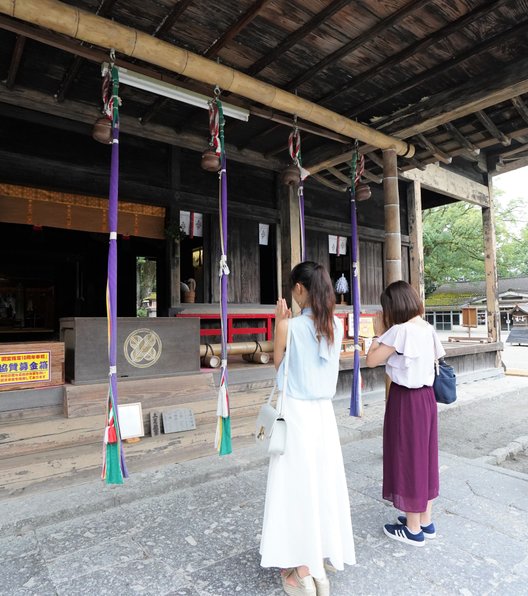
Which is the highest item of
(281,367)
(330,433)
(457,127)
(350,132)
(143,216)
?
(457,127)

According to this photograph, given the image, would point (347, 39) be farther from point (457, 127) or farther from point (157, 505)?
point (157, 505)

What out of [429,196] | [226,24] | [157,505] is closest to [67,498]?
[157,505]

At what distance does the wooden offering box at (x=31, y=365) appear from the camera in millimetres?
4043

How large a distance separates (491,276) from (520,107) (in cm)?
619

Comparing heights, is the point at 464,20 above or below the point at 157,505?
above

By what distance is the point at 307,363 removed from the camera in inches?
92.4

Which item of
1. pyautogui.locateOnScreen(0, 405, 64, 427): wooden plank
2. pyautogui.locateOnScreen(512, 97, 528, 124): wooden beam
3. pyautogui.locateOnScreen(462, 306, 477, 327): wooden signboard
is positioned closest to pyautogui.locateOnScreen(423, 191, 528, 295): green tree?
pyautogui.locateOnScreen(462, 306, 477, 327): wooden signboard

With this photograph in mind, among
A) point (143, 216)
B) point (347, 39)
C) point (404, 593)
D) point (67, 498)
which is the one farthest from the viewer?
point (143, 216)

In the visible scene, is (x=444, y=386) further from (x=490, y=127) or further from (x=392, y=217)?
(x=490, y=127)

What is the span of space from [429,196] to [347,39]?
9.54m

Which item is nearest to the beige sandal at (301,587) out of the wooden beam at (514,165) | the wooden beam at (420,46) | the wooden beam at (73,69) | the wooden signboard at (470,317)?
the wooden beam at (73,69)

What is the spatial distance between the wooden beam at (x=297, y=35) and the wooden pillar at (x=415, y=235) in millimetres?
6899

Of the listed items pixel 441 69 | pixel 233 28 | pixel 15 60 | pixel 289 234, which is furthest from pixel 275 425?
pixel 289 234

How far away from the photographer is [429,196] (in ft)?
41.4
